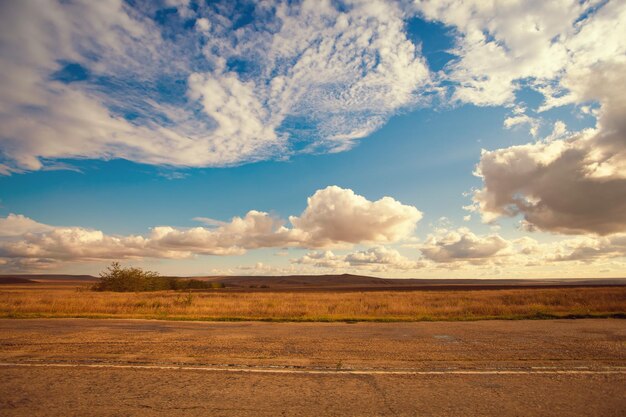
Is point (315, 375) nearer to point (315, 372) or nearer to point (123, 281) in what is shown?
point (315, 372)

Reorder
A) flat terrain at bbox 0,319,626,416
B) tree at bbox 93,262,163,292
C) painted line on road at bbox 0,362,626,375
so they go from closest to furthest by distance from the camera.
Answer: flat terrain at bbox 0,319,626,416, painted line on road at bbox 0,362,626,375, tree at bbox 93,262,163,292

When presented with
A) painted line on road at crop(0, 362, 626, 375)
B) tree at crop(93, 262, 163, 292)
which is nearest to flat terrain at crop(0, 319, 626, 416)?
painted line on road at crop(0, 362, 626, 375)

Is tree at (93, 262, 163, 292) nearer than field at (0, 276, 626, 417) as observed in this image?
No

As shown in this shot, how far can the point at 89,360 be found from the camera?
8242mm

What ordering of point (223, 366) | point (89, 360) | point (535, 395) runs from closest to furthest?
1. point (535, 395)
2. point (223, 366)
3. point (89, 360)

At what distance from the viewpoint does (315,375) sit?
23.0 ft

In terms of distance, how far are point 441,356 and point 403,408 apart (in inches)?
150

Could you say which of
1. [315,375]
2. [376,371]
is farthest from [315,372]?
[376,371]

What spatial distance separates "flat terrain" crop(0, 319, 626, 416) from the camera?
17.5 ft

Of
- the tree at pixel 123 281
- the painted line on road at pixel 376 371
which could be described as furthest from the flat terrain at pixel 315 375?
the tree at pixel 123 281

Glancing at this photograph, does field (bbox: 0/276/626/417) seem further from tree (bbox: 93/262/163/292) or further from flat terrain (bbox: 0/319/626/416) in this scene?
tree (bbox: 93/262/163/292)

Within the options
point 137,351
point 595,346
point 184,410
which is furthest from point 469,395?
point 137,351

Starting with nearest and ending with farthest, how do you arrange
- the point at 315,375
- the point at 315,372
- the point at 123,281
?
1. the point at 315,375
2. the point at 315,372
3. the point at 123,281

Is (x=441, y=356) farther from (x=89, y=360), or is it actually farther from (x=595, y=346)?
(x=89, y=360)
